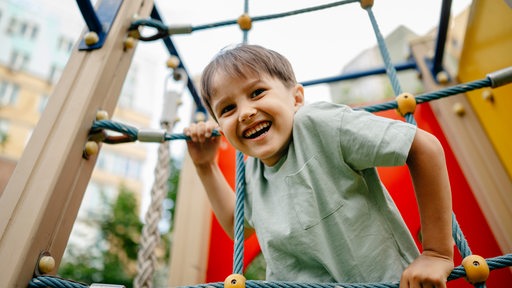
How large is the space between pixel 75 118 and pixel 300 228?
470 mm

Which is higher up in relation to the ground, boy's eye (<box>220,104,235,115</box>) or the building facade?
the building facade

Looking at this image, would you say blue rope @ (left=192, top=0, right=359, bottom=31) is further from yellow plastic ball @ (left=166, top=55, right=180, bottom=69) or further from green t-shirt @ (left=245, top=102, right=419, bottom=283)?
green t-shirt @ (left=245, top=102, right=419, bottom=283)

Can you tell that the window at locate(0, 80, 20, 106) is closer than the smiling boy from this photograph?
No

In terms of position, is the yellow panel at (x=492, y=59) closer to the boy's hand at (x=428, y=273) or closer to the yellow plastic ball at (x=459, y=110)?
the yellow plastic ball at (x=459, y=110)

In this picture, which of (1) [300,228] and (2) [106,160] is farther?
(2) [106,160]

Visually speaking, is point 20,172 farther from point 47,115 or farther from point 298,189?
point 298,189

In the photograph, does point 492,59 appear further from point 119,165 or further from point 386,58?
point 119,165

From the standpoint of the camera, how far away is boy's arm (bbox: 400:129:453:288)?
0.48 m

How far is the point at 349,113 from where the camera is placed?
1.80 ft

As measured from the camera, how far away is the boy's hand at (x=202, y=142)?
0.76 m

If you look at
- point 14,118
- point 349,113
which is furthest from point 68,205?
point 14,118

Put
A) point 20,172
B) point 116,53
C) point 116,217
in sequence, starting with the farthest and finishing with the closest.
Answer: point 116,217, point 116,53, point 20,172

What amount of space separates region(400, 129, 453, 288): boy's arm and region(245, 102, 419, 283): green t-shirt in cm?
Result: 3

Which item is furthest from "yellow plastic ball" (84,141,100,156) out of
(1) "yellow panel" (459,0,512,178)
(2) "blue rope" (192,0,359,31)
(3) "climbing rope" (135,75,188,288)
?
(1) "yellow panel" (459,0,512,178)
